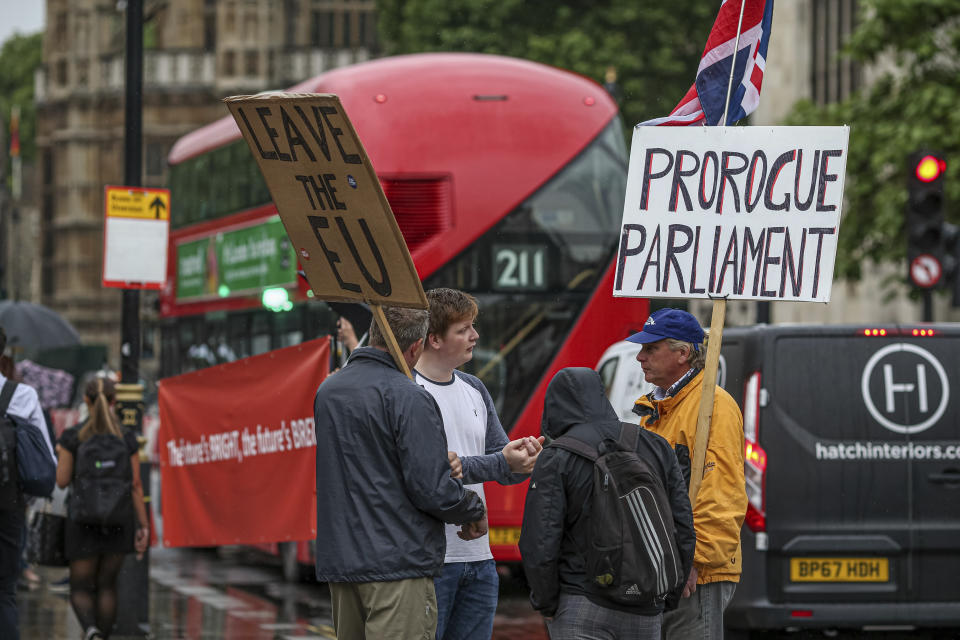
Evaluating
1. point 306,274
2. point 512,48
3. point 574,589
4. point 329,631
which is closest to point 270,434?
point 329,631

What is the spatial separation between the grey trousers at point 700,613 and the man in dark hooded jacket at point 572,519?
1.81ft

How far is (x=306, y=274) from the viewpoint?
609cm

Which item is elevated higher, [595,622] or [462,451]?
[462,451]

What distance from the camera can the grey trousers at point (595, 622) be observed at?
5.22 metres

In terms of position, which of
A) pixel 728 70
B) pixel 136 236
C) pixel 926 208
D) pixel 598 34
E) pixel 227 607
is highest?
pixel 598 34

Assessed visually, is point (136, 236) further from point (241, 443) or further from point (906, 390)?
point (906, 390)

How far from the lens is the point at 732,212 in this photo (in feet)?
20.3

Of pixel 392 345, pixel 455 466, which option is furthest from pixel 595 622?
pixel 392 345

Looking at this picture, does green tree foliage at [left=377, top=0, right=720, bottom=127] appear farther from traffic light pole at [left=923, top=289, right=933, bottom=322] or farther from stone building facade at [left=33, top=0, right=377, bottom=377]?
stone building facade at [left=33, top=0, right=377, bottom=377]

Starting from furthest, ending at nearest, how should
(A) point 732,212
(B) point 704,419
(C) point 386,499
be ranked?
(A) point 732,212
(B) point 704,419
(C) point 386,499

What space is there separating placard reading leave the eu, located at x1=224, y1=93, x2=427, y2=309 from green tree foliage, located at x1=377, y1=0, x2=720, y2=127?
106 feet

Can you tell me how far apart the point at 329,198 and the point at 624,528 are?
5.09ft

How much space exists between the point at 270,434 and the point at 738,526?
5.15m

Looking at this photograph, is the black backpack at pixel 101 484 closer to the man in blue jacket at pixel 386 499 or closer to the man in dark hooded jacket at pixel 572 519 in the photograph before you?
the man in blue jacket at pixel 386 499
